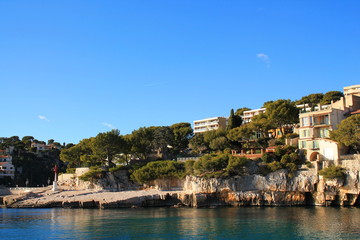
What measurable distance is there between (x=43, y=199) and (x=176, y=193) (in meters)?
26.9

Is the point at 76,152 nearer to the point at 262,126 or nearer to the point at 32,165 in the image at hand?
the point at 32,165

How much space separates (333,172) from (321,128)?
1214 centimetres

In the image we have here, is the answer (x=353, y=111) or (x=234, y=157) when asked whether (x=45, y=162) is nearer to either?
(x=234, y=157)

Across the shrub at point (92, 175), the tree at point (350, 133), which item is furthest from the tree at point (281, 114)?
the shrub at point (92, 175)

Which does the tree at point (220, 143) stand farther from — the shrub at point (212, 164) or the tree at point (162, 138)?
the tree at point (162, 138)

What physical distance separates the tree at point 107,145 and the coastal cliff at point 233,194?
11.5 m

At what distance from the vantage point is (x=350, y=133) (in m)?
57.2

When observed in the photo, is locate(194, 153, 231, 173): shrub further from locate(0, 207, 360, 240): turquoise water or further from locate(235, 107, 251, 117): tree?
locate(235, 107, 251, 117): tree

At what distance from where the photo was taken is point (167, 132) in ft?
282

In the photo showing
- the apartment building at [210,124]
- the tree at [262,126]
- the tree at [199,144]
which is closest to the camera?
the tree at [262,126]

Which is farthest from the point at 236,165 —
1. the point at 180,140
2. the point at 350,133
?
the point at 180,140

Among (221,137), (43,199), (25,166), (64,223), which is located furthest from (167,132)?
(25,166)

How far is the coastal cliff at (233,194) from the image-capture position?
182 ft

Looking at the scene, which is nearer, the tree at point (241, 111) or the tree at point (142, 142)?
the tree at point (142, 142)
